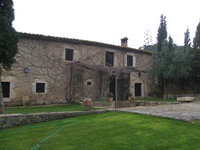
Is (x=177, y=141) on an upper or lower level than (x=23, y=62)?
lower

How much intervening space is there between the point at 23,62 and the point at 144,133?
11498 mm

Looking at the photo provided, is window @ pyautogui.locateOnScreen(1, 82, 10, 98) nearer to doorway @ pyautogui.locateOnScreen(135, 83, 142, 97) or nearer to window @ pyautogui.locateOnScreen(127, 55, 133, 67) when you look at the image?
window @ pyautogui.locateOnScreen(127, 55, 133, 67)

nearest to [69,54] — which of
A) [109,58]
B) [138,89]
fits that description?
[109,58]

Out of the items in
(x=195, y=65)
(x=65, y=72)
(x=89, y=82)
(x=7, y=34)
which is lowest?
(x=89, y=82)

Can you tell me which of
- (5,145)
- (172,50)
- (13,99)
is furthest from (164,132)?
(172,50)

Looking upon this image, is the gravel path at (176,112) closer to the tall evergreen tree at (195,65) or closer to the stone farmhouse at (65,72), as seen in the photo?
the stone farmhouse at (65,72)

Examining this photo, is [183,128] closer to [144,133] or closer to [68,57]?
[144,133]

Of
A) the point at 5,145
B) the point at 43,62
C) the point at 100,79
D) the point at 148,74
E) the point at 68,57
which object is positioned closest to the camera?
the point at 5,145

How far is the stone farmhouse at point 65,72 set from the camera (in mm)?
13477

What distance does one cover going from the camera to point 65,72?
15148mm

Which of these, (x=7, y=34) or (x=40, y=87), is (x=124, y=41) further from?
(x=7, y=34)

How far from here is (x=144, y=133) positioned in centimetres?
445

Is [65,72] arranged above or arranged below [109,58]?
below

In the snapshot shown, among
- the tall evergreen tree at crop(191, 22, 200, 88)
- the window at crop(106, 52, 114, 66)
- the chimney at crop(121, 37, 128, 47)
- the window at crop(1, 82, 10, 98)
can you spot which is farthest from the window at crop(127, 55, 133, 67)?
the window at crop(1, 82, 10, 98)
